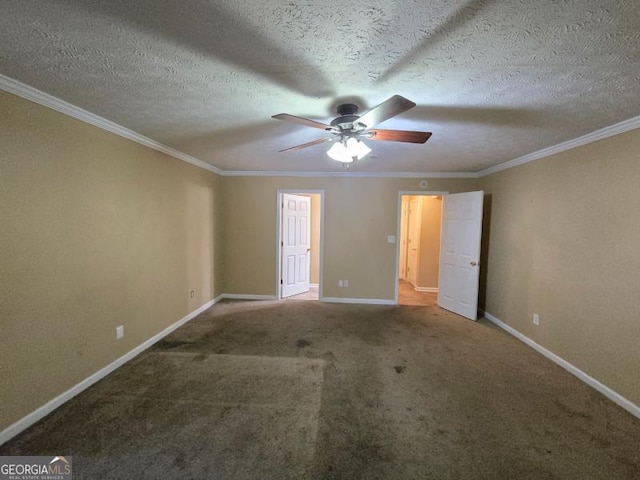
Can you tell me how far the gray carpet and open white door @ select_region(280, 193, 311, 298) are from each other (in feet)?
6.68

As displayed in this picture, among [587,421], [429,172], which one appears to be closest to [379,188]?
[429,172]

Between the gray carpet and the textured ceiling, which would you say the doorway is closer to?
the gray carpet

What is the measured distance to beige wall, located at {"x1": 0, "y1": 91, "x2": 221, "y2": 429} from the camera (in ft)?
5.78

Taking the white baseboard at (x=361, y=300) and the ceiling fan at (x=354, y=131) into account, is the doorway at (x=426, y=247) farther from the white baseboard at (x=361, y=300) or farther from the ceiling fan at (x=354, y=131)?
the ceiling fan at (x=354, y=131)

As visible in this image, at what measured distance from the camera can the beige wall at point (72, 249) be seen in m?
1.76

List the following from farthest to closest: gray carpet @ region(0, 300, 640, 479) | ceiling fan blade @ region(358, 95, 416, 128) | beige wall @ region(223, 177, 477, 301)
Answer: beige wall @ region(223, 177, 477, 301) < gray carpet @ region(0, 300, 640, 479) < ceiling fan blade @ region(358, 95, 416, 128)

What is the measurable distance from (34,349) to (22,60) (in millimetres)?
1835

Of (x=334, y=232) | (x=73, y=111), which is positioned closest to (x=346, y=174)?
(x=334, y=232)

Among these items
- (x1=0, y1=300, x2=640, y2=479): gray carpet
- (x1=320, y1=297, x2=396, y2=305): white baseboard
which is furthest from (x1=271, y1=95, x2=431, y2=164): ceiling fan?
(x1=320, y1=297, x2=396, y2=305): white baseboard

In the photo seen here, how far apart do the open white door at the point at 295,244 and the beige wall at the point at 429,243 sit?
2.50 m

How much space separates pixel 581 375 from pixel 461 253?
2.01 m

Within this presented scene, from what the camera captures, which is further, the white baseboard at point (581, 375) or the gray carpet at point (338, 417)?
the white baseboard at point (581, 375)

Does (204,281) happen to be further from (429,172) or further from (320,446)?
(429,172)

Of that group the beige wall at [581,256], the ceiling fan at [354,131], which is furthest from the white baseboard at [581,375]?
the ceiling fan at [354,131]
